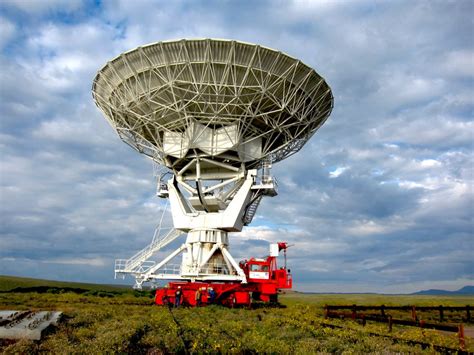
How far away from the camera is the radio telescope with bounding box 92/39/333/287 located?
24.6m

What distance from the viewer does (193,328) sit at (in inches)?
516

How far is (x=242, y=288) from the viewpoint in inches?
1061

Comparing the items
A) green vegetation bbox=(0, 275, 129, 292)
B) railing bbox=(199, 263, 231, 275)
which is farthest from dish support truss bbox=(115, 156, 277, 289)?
green vegetation bbox=(0, 275, 129, 292)

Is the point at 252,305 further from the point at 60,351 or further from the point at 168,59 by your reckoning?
the point at 60,351

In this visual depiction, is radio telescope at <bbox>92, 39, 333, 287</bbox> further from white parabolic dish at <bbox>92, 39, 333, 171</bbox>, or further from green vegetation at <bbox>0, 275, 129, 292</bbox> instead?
green vegetation at <bbox>0, 275, 129, 292</bbox>

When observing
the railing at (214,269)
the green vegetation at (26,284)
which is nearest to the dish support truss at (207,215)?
the railing at (214,269)

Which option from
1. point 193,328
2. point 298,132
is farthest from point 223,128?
point 193,328

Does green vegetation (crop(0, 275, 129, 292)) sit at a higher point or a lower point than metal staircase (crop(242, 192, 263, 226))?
lower

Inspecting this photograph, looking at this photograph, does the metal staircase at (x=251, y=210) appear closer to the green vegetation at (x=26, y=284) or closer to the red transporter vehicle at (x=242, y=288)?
the red transporter vehicle at (x=242, y=288)

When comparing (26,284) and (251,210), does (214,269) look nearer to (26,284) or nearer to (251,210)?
(251,210)

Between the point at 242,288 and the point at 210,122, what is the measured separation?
10.9 metres

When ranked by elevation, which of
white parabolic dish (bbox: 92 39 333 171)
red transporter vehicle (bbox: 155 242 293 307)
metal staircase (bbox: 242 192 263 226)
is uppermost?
white parabolic dish (bbox: 92 39 333 171)

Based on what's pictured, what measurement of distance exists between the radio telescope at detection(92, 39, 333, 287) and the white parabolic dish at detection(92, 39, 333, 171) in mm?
64

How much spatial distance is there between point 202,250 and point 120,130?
34.4 ft
